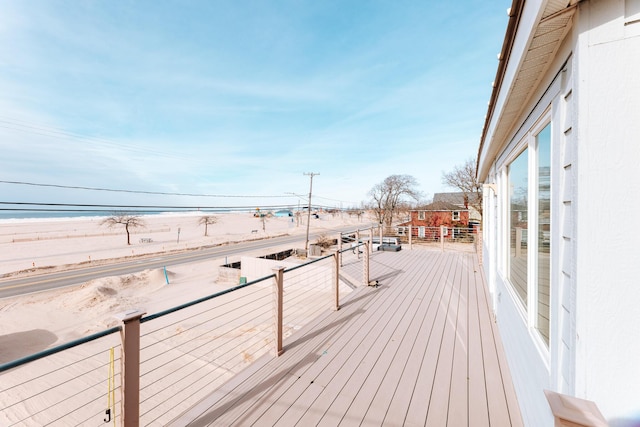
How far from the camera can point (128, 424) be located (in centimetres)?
163

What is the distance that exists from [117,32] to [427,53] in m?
13.5

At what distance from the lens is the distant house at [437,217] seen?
24609 mm

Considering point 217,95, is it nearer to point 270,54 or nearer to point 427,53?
point 270,54

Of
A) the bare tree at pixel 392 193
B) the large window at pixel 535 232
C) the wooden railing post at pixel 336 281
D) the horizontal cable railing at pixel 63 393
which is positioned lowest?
the horizontal cable railing at pixel 63 393

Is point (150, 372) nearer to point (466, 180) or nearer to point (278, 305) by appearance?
point (278, 305)

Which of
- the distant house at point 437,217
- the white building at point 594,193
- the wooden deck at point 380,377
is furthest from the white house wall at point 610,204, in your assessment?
the distant house at point 437,217

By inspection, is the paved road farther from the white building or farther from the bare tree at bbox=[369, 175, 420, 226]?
the white building

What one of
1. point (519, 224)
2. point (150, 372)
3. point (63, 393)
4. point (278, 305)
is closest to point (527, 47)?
point (519, 224)

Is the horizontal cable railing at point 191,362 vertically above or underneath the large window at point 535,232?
underneath

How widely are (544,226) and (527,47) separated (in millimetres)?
988

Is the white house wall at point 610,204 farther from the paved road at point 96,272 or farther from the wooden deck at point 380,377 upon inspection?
the paved road at point 96,272

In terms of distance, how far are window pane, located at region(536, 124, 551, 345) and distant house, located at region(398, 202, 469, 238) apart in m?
23.8

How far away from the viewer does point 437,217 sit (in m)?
25.6

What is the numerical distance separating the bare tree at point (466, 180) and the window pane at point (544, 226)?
71.1 feet
